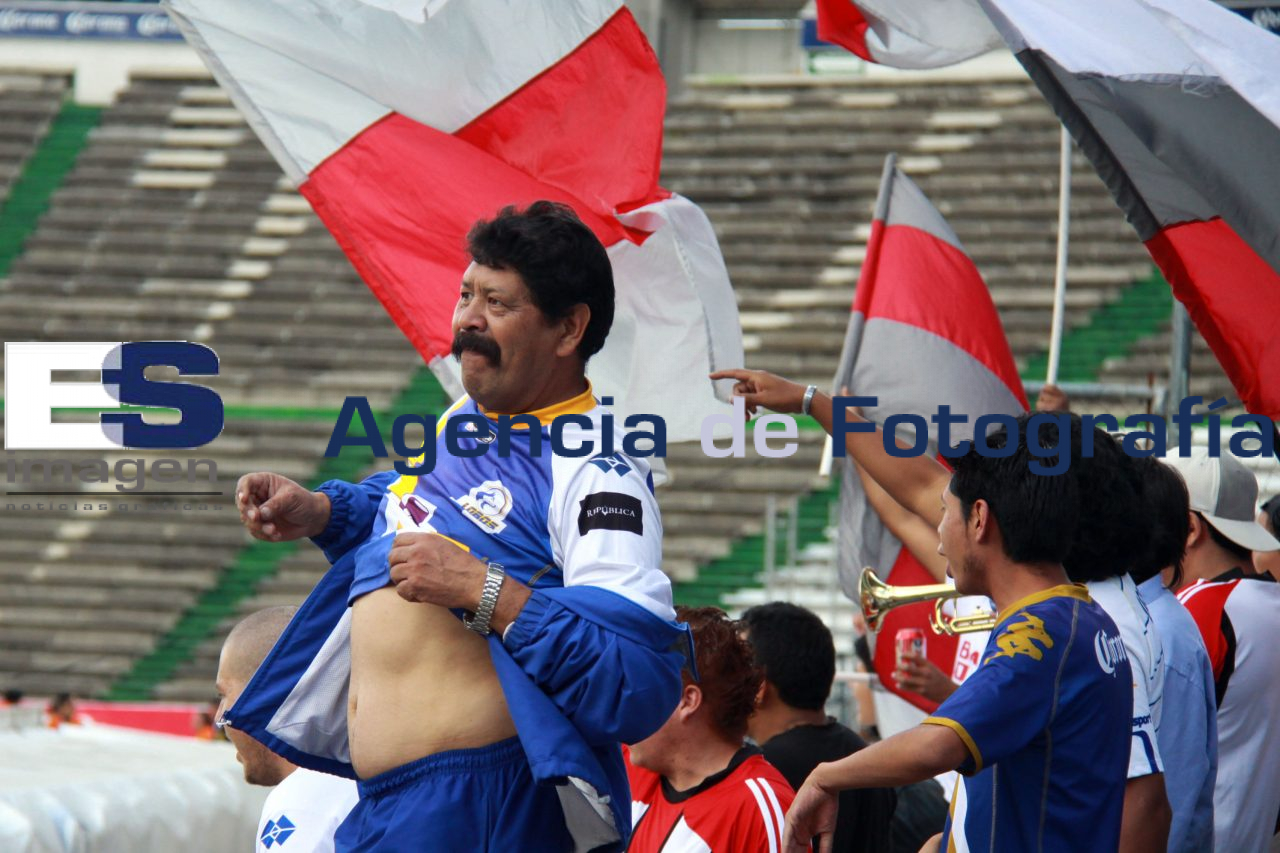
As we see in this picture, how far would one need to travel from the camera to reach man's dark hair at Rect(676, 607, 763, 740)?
354 cm

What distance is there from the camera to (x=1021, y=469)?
9.16 ft

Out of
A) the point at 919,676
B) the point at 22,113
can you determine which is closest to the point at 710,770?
the point at 919,676

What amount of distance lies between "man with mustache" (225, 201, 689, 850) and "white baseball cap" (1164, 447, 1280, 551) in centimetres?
167

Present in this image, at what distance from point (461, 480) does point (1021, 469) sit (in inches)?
37.4

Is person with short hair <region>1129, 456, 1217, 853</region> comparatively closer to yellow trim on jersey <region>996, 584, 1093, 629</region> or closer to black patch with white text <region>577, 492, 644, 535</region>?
yellow trim on jersey <region>996, 584, 1093, 629</region>

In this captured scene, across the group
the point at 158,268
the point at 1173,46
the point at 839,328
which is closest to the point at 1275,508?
the point at 1173,46

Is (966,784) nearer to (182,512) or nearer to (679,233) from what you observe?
(679,233)

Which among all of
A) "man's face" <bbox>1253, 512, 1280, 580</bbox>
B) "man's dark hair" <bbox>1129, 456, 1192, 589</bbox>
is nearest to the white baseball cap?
"man's face" <bbox>1253, 512, 1280, 580</bbox>

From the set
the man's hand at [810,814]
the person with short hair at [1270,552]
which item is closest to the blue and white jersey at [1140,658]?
the man's hand at [810,814]

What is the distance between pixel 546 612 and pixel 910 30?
2.74 m

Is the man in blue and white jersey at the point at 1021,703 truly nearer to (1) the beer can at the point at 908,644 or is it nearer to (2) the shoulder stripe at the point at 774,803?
(2) the shoulder stripe at the point at 774,803

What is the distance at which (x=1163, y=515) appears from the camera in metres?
3.34

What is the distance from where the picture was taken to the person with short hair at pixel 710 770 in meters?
3.39

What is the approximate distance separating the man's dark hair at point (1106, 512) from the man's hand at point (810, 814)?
659 mm
